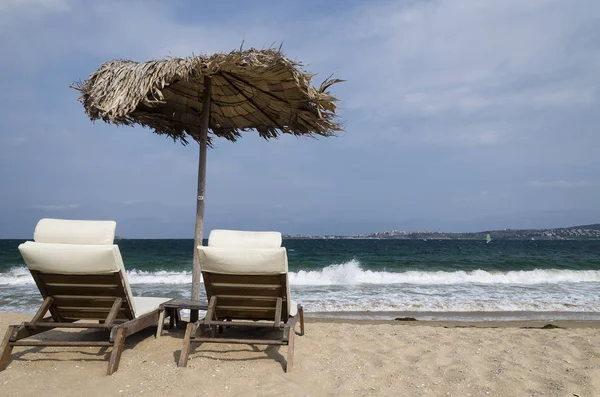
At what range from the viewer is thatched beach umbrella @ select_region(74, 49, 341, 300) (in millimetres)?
4172

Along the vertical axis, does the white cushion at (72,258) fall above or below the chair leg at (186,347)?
above

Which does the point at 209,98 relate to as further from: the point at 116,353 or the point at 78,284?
the point at 116,353

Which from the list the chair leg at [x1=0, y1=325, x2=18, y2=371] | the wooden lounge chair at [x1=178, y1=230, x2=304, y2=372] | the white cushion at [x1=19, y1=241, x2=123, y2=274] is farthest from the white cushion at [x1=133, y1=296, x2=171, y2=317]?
the chair leg at [x1=0, y1=325, x2=18, y2=371]

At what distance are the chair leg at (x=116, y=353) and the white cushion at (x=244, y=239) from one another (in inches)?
40.8

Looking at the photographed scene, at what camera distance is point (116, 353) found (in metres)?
3.48

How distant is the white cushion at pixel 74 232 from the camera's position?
12.3 ft

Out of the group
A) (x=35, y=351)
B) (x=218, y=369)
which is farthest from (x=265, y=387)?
(x=35, y=351)

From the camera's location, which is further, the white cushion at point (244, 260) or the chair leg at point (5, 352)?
the white cushion at point (244, 260)

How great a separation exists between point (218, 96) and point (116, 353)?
3231mm

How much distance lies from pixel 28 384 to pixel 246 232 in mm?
2010

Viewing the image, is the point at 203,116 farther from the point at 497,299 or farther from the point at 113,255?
the point at 497,299

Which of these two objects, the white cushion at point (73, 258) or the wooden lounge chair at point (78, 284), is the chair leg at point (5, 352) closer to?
the wooden lounge chair at point (78, 284)

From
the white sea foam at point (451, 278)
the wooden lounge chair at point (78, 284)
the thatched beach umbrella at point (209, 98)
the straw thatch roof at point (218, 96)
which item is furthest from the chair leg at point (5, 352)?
the white sea foam at point (451, 278)

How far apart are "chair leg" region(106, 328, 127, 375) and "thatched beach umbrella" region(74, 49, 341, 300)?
1.25 m
